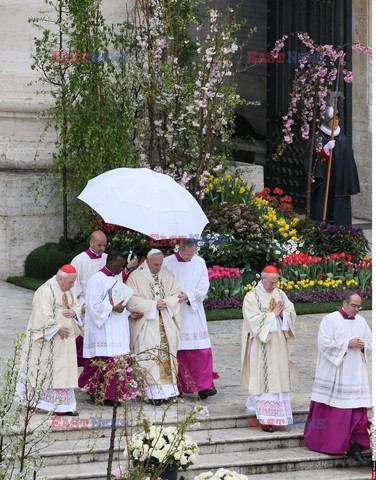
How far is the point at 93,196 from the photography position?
14.0 m

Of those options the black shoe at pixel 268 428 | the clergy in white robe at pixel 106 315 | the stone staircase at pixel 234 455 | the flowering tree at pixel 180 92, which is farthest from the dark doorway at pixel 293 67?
the stone staircase at pixel 234 455

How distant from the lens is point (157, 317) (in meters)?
14.2

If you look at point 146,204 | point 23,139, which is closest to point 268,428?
point 146,204

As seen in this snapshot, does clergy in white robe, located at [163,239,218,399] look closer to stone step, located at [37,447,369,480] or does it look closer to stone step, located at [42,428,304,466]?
stone step, located at [42,428,304,466]

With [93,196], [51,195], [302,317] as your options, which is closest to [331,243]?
[302,317]

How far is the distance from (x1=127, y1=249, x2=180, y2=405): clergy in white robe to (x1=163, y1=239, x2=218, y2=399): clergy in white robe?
18cm

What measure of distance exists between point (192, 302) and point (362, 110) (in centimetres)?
919

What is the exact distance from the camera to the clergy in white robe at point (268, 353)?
45.2ft

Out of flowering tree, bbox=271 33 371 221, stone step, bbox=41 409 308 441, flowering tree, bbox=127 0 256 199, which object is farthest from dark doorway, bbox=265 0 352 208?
stone step, bbox=41 409 308 441

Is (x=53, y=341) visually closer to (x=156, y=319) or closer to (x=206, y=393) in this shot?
(x=156, y=319)

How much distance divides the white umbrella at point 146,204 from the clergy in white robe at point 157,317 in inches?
18.5

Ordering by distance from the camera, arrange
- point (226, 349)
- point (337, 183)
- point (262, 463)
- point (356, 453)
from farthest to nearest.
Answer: point (337, 183), point (226, 349), point (356, 453), point (262, 463)

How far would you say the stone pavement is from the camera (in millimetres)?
14258

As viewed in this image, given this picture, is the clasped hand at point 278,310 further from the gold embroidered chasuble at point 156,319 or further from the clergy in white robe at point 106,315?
the clergy in white robe at point 106,315
